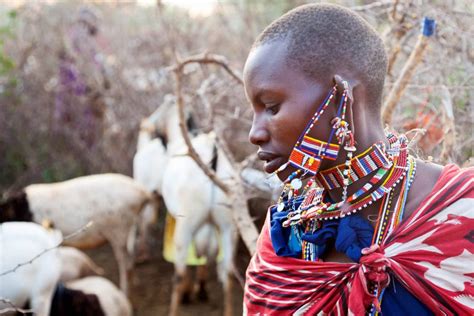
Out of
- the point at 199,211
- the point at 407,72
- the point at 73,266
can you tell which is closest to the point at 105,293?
the point at 73,266

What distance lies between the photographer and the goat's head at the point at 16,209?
5484 millimetres

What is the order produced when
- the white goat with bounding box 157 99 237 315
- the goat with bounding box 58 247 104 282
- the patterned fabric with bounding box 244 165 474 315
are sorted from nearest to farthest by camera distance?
the patterned fabric with bounding box 244 165 474 315 < the goat with bounding box 58 247 104 282 < the white goat with bounding box 157 99 237 315

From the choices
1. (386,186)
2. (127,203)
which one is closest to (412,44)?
(386,186)

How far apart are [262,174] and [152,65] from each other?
4.51 m

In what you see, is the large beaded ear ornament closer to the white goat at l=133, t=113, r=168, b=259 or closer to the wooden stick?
the wooden stick

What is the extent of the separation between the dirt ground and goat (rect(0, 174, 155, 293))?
34cm

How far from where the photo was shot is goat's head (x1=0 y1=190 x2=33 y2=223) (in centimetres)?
548

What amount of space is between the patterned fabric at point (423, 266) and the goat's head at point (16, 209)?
4.61 m

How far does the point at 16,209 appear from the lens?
557 centimetres

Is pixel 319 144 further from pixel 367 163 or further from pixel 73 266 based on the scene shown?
pixel 73 266

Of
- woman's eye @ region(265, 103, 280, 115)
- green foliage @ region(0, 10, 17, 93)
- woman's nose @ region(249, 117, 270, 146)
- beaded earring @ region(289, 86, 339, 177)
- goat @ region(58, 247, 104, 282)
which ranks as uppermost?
woman's eye @ region(265, 103, 280, 115)

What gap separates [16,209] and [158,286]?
6.10ft

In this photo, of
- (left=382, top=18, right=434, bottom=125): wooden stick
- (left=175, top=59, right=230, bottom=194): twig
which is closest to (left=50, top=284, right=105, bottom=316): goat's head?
(left=175, top=59, right=230, bottom=194): twig

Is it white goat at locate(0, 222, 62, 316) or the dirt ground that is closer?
white goat at locate(0, 222, 62, 316)
